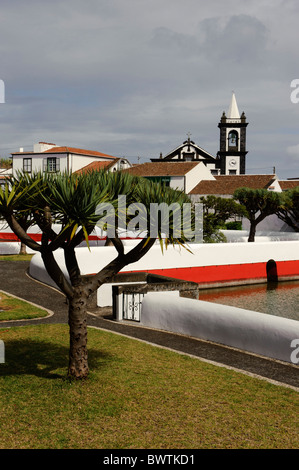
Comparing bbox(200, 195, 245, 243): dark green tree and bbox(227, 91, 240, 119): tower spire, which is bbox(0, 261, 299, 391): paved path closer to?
bbox(200, 195, 245, 243): dark green tree

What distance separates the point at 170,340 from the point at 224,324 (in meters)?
1.73

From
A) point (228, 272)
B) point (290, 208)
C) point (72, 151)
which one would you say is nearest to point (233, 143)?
point (72, 151)

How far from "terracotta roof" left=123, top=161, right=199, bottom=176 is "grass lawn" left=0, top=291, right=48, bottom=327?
4833 centimetres

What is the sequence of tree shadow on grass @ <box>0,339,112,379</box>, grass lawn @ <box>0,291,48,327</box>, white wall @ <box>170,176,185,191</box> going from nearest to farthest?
tree shadow on grass @ <box>0,339,112,379</box>
grass lawn @ <box>0,291,48,327</box>
white wall @ <box>170,176,185,191</box>

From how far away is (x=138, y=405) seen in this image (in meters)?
9.07

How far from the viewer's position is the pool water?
28.3 metres

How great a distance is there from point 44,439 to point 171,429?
2112mm

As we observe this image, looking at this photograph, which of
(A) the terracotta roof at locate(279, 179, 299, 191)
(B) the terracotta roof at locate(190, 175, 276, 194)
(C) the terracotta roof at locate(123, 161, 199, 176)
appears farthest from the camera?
(A) the terracotta roof at locate(279, 179, 299, 191)

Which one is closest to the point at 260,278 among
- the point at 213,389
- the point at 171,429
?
the point at 213,389

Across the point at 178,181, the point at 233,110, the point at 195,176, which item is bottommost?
the point at 178,181

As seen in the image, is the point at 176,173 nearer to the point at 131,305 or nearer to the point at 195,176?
the point at 195,176

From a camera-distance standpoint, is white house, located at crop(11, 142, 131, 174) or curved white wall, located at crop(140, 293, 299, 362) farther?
white house, located at crop(11, 142, 131, 174)

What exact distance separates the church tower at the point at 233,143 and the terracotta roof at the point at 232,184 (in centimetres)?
3330

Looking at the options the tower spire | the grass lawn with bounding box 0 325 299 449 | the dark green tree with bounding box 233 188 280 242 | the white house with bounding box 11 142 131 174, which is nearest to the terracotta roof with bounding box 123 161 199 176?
the white house with bounding box 11 142 131 174
